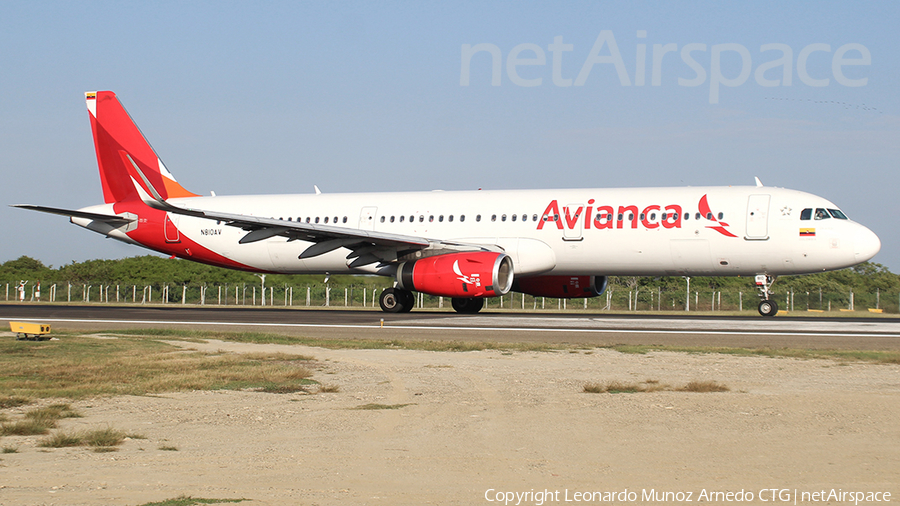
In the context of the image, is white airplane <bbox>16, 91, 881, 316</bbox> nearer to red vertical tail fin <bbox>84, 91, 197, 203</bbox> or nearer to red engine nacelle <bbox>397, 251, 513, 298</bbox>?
red engine nacelle <bbox>397, 251, 513, 298</bbox>

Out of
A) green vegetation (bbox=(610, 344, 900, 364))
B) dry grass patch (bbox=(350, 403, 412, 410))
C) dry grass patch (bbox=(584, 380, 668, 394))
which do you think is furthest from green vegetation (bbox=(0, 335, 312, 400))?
green vegetation (bbox=(610, 344, 900, 364))

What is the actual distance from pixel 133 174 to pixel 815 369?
25448 millimetres

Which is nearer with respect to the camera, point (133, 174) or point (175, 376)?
point (175, 376)

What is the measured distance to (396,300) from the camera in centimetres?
2619

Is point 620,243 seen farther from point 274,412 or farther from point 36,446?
point 36,446

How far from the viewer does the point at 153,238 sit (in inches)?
1168

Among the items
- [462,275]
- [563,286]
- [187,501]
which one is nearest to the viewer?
[187,501]

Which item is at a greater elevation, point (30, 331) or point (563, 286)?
point (563, 286)

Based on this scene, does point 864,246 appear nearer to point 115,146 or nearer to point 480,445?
point 480,445

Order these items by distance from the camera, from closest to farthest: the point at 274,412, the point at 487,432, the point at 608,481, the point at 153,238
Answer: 1. the point at 608,481
2. the point at 487,432
3. the point at 274,412
4. the point at 153,238

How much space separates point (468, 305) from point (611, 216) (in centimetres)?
590

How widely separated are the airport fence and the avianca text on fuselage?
11.7 m

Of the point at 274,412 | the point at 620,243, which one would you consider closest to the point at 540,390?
the point at 274,412

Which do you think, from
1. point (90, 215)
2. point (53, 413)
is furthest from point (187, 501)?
point (90, 215)
